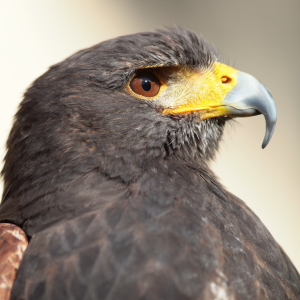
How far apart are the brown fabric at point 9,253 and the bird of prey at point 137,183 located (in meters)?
0.02

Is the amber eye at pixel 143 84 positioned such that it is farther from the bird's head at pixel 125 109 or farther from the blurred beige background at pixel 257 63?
the blurred beige background at pixel 257 63

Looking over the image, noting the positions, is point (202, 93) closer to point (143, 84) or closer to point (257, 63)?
point (143, 84)

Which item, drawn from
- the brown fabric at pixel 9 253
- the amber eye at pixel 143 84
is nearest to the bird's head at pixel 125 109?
the amber eye at pixel 143 84

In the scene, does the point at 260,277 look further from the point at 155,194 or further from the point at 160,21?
the point at 160,21

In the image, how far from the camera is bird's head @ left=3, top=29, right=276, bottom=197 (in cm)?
196

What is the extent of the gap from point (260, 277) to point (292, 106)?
3.59 m

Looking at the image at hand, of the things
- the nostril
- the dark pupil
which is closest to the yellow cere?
the nostril

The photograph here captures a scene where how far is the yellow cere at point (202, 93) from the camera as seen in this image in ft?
6.96

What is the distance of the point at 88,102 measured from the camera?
2.02m

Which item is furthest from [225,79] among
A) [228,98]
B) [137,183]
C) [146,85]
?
[137,183]

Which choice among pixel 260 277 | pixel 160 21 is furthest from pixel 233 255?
pixel 160 21

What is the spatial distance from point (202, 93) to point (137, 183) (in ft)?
1.67

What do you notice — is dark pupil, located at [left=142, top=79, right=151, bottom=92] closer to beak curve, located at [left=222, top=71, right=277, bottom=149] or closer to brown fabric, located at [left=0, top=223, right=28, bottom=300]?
beak curve, located at [left=222, top=71, right=277, bottom=149]

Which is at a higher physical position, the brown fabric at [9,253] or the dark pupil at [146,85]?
the dark pupil at [146,85]
